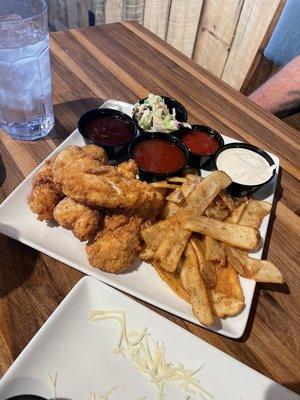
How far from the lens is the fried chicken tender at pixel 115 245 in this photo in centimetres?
158

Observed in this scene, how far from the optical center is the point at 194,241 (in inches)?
66.9

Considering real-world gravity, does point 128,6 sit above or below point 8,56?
below

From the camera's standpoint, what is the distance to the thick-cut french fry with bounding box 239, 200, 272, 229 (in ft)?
6.01

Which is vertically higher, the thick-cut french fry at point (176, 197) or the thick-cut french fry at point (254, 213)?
the thick-cut french fry at point (176, 197)

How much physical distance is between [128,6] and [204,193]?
366cm

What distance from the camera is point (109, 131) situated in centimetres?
222

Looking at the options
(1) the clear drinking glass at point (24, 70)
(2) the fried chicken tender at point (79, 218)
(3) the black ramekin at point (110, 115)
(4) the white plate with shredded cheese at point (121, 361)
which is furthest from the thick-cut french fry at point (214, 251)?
(1) the clear drinking glass at point (24, 70)

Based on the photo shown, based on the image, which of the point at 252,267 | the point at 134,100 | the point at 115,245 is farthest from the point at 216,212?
the point at 134,100

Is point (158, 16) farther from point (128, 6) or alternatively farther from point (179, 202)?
point (179, 202)

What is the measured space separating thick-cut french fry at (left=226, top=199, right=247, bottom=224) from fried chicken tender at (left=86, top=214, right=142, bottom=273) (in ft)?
1.57

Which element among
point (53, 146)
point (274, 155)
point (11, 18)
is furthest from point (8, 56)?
point (274, 155)

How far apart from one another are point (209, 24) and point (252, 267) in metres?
3.79

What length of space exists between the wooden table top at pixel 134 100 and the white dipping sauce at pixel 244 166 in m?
0.20

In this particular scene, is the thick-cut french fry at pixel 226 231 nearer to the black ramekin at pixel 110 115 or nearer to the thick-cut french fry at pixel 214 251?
the thick-cut french fry at pixel 214 251
